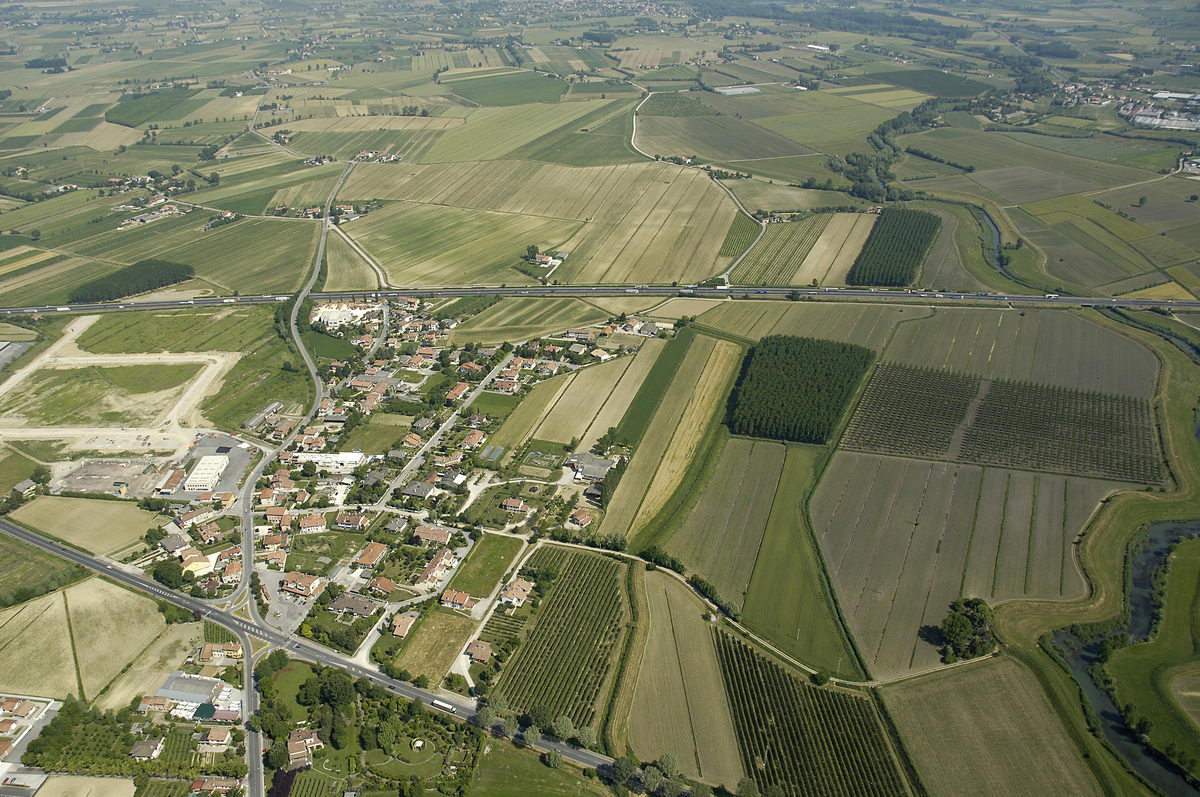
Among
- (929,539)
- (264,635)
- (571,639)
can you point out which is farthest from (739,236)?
(264,635)

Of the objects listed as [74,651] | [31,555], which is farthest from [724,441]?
[31,555]

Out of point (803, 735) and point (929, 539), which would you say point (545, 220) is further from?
point (803, 735)

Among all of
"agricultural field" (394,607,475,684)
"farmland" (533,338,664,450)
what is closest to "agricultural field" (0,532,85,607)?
"agricultural field" (394,607,475,684)

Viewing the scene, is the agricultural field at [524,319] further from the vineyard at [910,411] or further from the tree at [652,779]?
the tree at [652,779]

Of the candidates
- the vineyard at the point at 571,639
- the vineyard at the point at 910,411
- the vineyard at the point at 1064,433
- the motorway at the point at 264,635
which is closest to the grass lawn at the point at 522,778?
the motorway at the point at 264,635

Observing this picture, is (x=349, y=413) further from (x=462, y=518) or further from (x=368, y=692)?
(x=368, y=692)

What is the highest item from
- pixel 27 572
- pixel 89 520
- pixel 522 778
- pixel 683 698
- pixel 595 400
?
pixel 683 698
